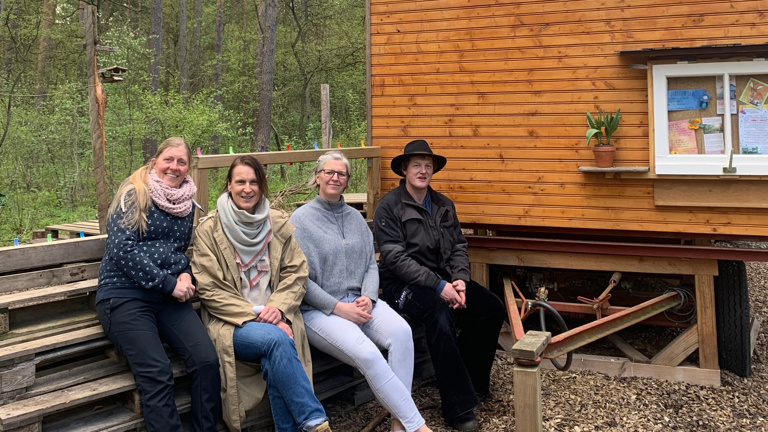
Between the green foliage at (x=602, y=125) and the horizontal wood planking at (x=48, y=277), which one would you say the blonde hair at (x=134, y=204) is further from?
the green foliage at (x=602, y=125)

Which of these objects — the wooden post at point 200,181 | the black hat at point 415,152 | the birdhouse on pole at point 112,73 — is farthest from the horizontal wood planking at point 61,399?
the birdhouse on pole at point 112,73

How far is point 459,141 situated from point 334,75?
15.3 metres

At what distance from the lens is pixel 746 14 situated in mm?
5234

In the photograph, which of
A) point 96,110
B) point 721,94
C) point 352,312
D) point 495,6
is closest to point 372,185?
point 495,6

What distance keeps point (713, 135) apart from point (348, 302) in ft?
10.6

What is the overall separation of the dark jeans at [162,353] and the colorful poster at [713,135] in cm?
408

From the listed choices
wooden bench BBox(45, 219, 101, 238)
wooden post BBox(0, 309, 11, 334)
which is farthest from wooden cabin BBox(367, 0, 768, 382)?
wooden post BBox(0, 309, 11, 334)

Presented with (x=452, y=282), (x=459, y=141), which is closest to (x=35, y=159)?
(x=459, y=141)

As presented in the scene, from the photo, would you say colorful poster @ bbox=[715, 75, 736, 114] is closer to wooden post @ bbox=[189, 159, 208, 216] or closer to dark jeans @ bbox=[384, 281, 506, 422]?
dark jeans @ bbox=[384, 281, 506, 422]

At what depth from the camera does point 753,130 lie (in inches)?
208

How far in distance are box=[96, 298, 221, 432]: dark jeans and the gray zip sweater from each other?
78cm

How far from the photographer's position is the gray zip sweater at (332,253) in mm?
4170

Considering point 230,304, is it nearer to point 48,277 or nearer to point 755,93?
point 48,277

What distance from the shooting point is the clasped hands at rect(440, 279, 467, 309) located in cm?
462
